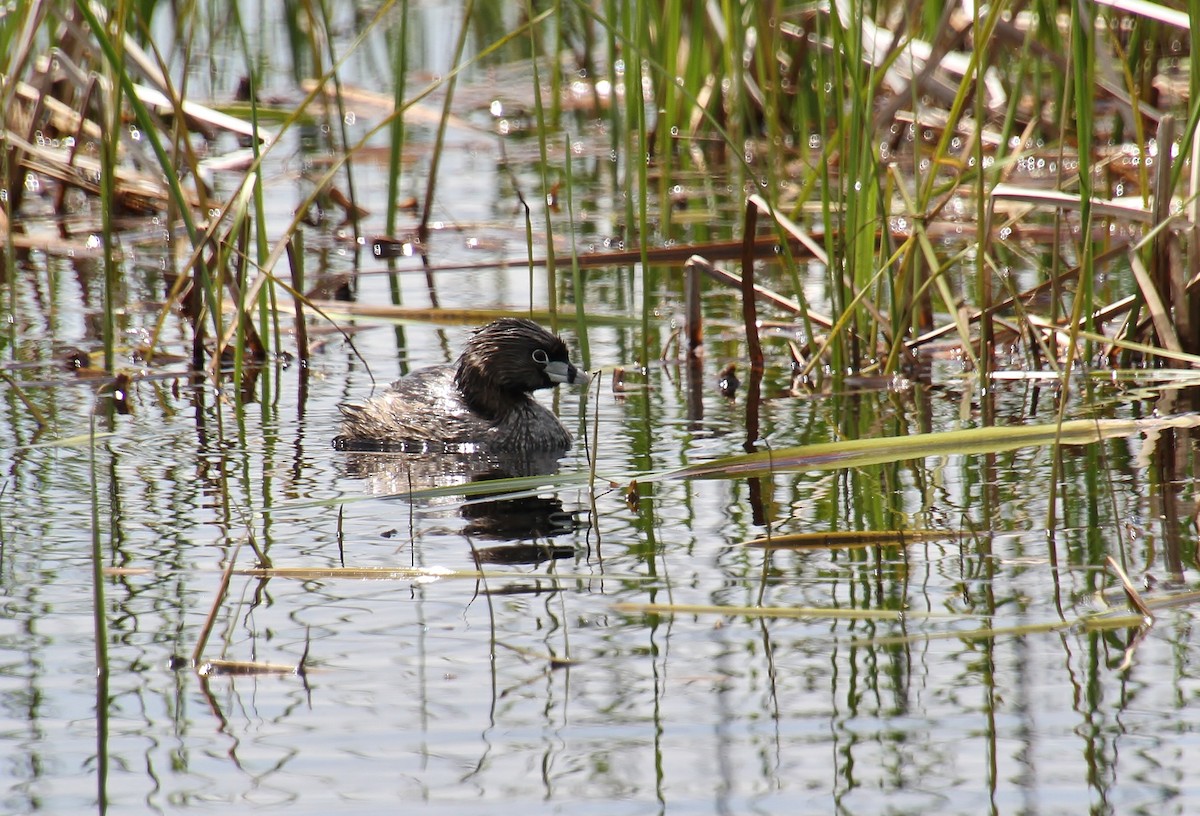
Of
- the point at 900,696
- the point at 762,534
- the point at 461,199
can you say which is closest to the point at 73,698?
the point at 900,696

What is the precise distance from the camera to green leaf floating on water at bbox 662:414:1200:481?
4727 mm

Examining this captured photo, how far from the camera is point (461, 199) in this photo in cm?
1068

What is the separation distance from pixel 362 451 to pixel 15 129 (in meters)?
4.03

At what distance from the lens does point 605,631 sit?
3896mm

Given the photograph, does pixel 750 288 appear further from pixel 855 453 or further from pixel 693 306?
pixel 855 453

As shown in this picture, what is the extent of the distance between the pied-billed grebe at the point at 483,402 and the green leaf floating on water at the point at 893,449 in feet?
5.31

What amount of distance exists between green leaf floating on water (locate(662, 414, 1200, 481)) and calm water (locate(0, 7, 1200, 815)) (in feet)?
0.47

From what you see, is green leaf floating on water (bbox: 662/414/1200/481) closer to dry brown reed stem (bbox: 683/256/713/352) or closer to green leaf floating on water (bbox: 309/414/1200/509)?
green leaf floating on water (bbox: 309/414/1200/509)

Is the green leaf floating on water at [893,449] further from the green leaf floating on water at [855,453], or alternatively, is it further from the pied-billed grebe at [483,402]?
the pied-billed grebe at [483,402]

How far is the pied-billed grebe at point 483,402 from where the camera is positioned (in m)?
6.38

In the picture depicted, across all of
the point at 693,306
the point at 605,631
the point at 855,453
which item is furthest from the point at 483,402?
the point at 605,631

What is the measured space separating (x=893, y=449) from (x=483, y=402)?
2269 millimetres

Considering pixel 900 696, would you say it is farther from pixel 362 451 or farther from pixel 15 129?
pixel 15 129

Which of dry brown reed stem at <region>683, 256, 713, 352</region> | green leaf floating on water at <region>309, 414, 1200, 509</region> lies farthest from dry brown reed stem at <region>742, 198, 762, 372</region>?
green leaf floating on water at <region>309, 414, 1200, 509</region>
